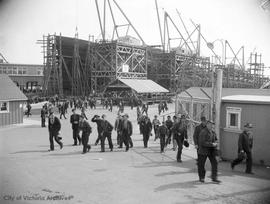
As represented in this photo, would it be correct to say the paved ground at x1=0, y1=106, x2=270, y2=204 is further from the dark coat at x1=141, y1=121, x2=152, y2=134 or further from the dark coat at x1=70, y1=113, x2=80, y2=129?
the dark coat at x1=70, y1=113, x2=80, y2=129

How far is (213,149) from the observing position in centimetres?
816

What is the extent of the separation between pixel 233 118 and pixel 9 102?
45.4 feet

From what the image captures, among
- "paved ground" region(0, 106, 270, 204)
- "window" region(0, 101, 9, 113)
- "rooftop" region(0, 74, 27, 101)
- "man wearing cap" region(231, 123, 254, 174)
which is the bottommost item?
"paved ground" region(0, 106, 270, 204)

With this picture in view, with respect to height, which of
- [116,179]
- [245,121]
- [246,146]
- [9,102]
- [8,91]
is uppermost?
[8,91]

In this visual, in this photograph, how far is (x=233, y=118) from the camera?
35.4 ft

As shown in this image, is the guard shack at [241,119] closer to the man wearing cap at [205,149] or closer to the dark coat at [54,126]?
the man wearing cap at [205,149]

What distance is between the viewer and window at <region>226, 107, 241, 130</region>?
10539 millimetres

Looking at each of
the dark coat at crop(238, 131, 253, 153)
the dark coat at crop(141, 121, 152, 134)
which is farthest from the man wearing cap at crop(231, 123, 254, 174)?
the dark coat at crop(141, 121, 152, 134)

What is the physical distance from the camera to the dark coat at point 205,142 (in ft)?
26.3

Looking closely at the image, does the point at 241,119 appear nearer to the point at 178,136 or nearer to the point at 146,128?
the point at 178,136

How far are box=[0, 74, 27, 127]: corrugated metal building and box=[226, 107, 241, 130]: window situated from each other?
13320 mm

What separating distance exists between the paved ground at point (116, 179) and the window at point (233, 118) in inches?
47.1

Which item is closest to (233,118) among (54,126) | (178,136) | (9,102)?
(178,136)

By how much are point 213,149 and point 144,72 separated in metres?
46.5
